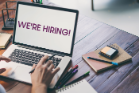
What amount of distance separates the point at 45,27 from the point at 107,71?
1.58 ft

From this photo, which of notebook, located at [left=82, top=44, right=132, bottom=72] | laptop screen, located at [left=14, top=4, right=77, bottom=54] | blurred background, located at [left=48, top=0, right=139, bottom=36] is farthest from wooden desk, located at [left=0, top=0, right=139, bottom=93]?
blurred background, located at [left=48, top=0, right=139, bottom=36]

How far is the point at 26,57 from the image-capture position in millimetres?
935

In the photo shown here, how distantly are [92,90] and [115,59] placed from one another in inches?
10.4

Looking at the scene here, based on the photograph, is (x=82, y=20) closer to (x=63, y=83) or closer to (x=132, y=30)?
(x=63, y=83)

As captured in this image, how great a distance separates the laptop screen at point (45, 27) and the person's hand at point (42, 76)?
19 cm

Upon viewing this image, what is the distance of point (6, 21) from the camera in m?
1.29

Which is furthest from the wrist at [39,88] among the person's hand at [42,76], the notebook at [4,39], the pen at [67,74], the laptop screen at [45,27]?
the notebook at [4,39]

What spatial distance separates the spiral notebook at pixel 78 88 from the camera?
735 millimetres

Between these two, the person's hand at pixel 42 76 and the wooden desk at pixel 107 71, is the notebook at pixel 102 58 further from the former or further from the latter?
the person's hand at pixel 42 76

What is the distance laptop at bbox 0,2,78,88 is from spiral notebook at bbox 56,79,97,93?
0.35ft

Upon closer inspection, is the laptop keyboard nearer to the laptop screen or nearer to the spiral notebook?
the laptop screen

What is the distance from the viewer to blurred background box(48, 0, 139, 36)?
2.51 meters

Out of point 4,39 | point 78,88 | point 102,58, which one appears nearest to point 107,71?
point 102,58

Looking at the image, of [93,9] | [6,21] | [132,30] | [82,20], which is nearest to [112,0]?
[93,9]
